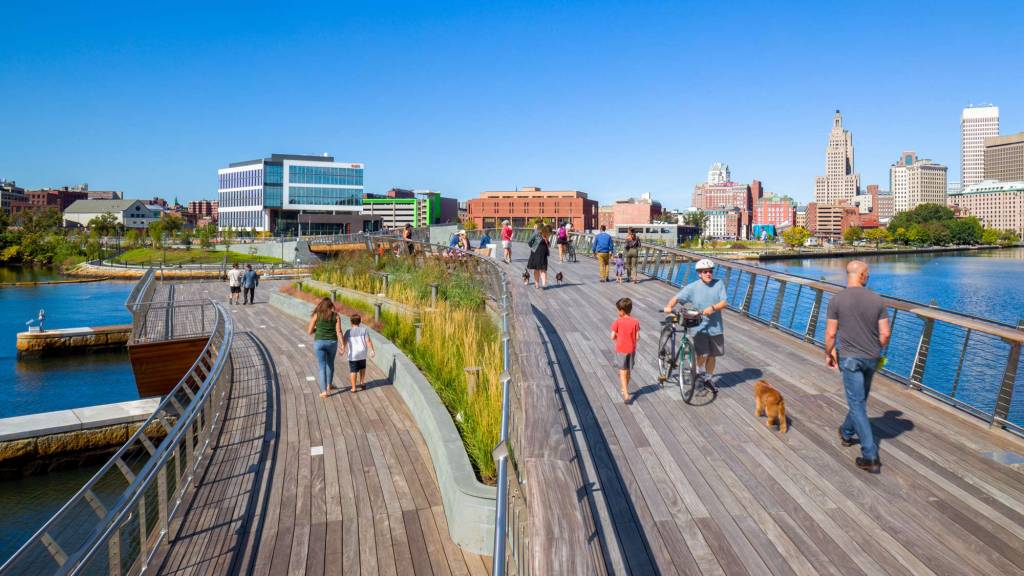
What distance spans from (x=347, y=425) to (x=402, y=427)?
805 millimetres

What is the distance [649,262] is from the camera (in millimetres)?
21422

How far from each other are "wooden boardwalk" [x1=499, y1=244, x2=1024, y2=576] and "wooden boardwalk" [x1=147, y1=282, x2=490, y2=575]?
67.7 inches

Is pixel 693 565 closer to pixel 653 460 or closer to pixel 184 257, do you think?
pixel 653 460

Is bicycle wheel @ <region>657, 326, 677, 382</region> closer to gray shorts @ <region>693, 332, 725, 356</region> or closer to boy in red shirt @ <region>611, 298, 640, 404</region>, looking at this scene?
gray shorts @ <region>693, 332, 725, 356</region>

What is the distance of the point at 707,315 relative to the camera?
293 inches

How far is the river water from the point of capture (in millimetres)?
12750

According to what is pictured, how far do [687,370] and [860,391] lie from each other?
200 centimetres

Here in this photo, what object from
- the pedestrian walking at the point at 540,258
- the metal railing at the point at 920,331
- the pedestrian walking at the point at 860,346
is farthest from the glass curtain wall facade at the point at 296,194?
the pedestrian walking at the point at 860,346

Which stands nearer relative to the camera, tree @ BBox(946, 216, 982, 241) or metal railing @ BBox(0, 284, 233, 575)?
metal railing @ BBox(0, 284, 233, 575)

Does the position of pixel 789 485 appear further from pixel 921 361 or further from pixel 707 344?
pixel 921 361

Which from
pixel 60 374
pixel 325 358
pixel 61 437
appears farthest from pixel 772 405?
pixel 60 374

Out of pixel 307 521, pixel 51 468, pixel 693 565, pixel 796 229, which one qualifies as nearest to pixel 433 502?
pixel 307 521

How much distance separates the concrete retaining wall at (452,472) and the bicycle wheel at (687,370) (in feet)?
8.10

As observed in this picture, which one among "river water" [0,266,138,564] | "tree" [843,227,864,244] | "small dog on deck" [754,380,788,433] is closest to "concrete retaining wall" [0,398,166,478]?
"river water" [0,266,138,564]
